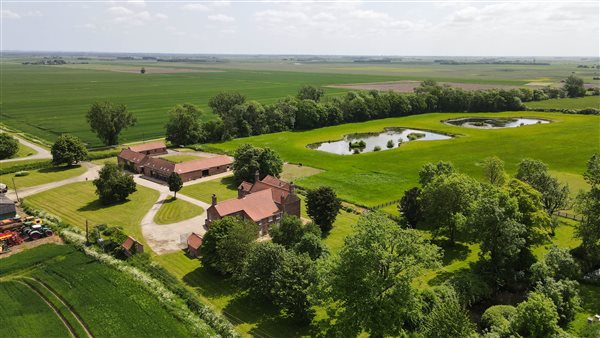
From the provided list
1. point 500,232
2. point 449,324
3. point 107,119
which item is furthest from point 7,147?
point 449,324

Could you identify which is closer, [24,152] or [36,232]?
[36,232]

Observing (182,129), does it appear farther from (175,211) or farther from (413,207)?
(413,207)

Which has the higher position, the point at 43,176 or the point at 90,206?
the point at 43,176

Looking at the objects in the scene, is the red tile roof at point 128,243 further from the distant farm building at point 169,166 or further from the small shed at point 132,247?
the distant farm building at point 169,166

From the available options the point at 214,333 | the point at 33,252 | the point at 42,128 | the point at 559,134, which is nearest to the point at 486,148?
the point at 559,134

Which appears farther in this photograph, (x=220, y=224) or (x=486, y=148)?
(x=486, y=148)

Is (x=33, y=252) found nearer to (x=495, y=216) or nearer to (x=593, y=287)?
(x=495, y=216)
